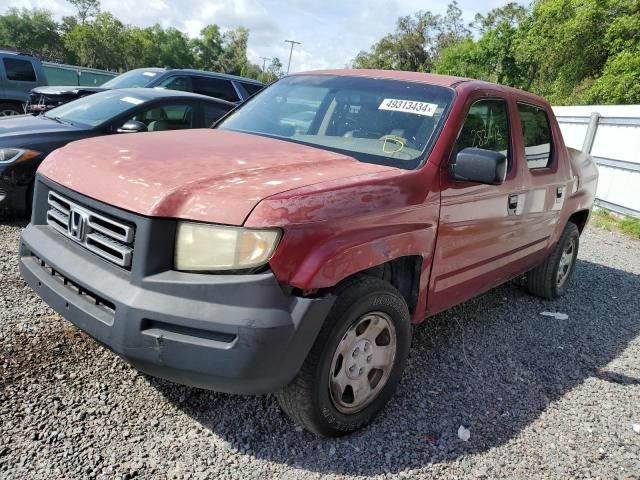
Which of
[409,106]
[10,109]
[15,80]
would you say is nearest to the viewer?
[409,106]

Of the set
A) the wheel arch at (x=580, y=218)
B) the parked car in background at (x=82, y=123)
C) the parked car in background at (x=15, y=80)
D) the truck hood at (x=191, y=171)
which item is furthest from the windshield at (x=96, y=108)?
the parked car in background at (x=15, y=80)

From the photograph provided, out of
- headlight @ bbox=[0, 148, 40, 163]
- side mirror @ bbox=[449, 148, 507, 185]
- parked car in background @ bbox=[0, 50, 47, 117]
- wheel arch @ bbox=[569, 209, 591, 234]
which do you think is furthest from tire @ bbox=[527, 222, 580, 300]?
parked car in background @ bbox=[0, 50, 47, 117]

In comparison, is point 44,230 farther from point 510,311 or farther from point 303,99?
point 510,311

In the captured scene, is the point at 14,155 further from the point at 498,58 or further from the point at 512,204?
the point at 498,58

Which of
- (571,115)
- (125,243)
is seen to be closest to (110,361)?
(125,243)

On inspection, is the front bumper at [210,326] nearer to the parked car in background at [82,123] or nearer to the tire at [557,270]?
the parked car in background at [82,123]

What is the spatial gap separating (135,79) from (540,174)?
747 centimetres

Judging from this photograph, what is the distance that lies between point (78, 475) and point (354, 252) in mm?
1450

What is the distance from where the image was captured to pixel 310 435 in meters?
2.60

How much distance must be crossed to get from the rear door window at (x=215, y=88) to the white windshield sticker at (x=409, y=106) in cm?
665

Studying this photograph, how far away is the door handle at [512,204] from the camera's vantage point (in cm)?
350

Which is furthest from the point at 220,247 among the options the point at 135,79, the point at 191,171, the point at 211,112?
the point at 135,79

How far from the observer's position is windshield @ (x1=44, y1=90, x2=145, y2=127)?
19.1ft

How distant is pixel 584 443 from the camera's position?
2.84 metres
